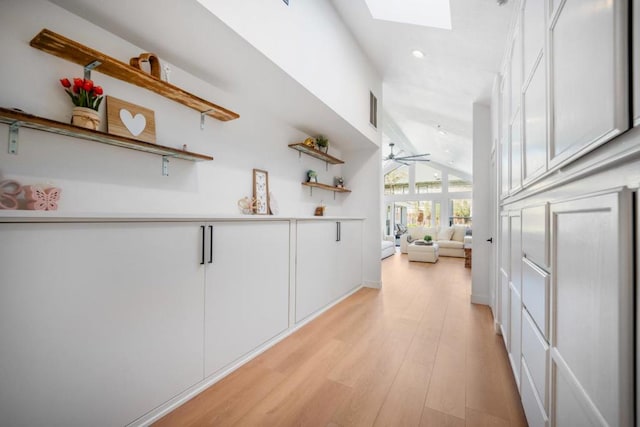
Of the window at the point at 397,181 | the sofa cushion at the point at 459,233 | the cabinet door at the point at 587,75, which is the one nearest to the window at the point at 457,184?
the window at the point at 397,181

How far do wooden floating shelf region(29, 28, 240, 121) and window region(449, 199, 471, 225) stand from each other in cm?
898

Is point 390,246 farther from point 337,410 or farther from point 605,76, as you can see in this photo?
point 605,76

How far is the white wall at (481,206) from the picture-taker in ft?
11.3

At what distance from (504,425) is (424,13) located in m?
3.22

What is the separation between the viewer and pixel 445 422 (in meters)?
1.45

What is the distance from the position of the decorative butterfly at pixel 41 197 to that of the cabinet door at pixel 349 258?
263 cm

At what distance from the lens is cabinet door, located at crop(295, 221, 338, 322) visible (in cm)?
270

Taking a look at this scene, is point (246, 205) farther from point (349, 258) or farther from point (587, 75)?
point (587, 75)

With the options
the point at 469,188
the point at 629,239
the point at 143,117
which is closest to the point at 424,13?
the point at 143,117

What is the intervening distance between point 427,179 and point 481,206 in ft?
22.2

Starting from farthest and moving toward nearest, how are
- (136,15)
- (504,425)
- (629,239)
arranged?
(136,15) < (504,425) < (629,239)

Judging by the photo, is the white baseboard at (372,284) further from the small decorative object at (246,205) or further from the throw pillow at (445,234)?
the throw pillow at (445,234)

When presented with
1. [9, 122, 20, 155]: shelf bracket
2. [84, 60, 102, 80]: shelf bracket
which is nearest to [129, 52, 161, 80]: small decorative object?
[84, 60, 102, 80]: shelf bracket

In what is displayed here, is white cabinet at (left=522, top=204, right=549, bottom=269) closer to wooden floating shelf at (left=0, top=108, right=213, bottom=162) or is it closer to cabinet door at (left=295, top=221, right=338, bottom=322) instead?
cabinet door at (left=295, top=221, right=338, bottom=322)
